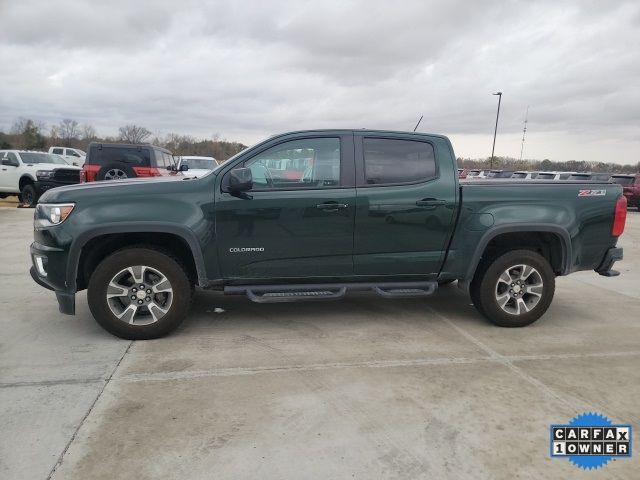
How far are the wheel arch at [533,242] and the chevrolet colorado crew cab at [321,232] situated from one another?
0.04 ft

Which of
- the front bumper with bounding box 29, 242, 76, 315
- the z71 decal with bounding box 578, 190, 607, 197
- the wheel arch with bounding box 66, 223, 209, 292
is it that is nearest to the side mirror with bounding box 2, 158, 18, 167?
the front bumper with bounding box 29, 242, 76, 315

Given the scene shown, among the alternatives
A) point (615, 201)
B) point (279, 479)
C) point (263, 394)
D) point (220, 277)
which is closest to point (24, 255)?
point (220, 277)

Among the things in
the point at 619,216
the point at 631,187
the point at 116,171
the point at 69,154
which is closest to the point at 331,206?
the point at 619,216

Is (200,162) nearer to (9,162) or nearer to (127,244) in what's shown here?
(9,162)

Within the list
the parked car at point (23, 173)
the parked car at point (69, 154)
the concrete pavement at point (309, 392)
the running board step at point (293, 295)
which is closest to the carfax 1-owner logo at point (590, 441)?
the concrete pavement at point (309, 392)

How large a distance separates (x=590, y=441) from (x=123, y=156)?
431 inches

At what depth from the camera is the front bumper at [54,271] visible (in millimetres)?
3994

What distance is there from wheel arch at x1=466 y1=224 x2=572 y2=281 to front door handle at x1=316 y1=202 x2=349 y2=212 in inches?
52.8

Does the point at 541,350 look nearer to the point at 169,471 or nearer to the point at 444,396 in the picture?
the point at 444,396

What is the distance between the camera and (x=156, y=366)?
145 inches

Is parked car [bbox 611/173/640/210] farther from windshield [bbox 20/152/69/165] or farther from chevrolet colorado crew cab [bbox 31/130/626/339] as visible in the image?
windshield [bbox 20/152/69/165]

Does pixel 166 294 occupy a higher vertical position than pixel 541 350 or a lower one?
higher

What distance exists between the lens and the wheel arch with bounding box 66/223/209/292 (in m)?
3.97

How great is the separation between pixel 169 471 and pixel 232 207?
2.23 meters
